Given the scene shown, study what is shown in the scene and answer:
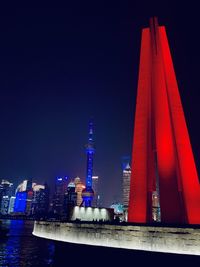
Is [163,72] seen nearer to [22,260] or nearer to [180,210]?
[180,210]

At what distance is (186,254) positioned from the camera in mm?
16078

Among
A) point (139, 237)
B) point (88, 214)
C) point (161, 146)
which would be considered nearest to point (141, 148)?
point (161, 146)

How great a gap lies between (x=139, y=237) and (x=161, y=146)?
7.31 meters

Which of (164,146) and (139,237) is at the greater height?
(164,146)

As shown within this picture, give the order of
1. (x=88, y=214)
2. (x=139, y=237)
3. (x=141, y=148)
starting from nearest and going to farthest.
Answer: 1. (x=139, y=237)
2. (x=141, y=148)
3. (x=88, y=214)

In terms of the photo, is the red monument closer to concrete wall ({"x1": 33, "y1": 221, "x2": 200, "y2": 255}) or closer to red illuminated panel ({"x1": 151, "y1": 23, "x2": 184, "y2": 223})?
red illuminated panel ({"x1": 151, "y1": 23, "x2": 184, "y2": 223})

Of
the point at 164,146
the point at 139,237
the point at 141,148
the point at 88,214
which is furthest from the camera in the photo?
the point at 88,214

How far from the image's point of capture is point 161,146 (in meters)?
22.4

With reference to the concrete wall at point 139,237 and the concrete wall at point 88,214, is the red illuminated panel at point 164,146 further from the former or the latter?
the concrete wall at point 88,214

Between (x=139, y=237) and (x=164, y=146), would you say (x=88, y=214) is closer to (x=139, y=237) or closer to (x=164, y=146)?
(x=164, y=146)

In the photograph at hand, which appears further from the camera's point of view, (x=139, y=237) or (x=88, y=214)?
(x=88, y=214)

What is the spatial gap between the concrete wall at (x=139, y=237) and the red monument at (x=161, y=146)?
258 centimetres

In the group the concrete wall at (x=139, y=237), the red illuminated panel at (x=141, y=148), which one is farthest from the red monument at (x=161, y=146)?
the concrete wall at (x=139, y=237)

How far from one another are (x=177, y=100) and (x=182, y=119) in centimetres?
173
